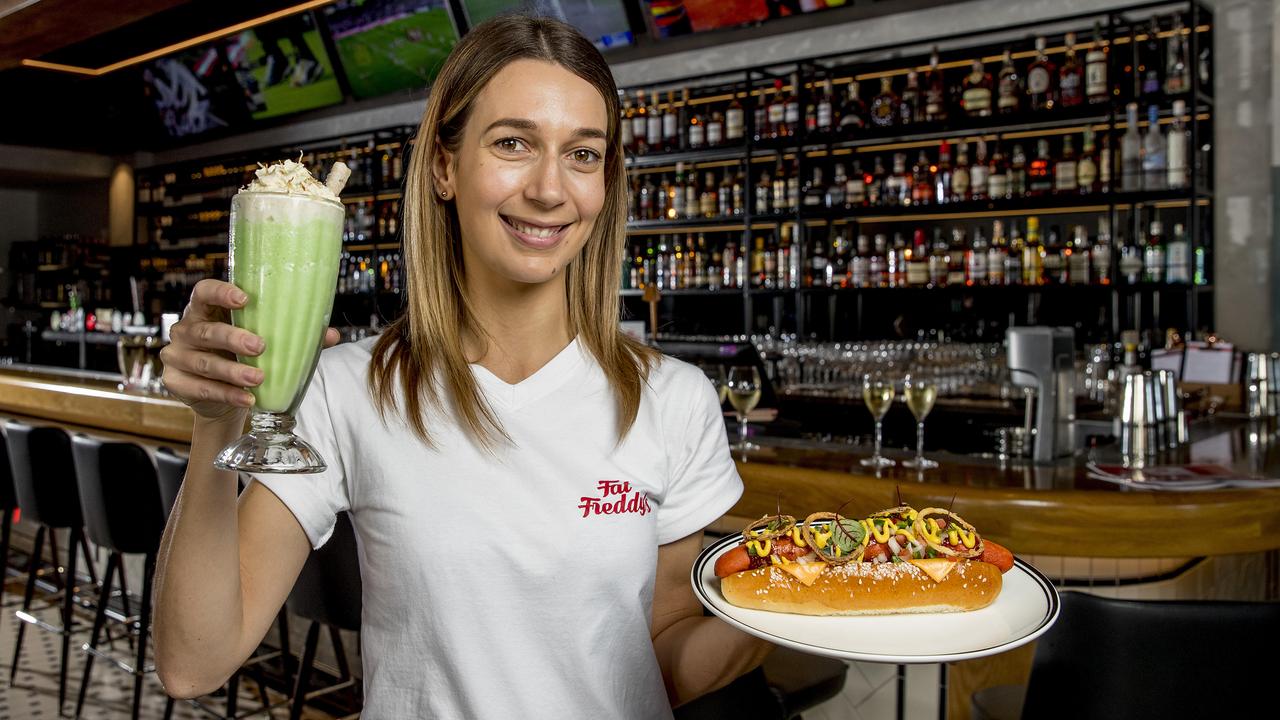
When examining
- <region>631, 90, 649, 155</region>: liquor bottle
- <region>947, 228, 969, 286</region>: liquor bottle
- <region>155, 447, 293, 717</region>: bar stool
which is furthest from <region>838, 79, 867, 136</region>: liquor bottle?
<region>155, 447, 293, 717</region>: bar stool

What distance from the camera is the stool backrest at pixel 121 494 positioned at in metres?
2.87

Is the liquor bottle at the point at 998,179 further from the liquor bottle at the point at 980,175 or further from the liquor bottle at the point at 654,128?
the liquor bottle at the point at 654,128

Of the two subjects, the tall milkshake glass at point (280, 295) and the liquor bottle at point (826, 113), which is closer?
the tall milkshake glass at point (280, 295)

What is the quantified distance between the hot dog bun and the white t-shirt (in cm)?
17

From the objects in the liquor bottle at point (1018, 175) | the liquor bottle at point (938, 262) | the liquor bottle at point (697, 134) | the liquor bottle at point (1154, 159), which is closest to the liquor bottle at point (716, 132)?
the liquor bottle at point (697, 134)

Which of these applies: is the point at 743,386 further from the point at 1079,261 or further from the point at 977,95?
the point at 977,95

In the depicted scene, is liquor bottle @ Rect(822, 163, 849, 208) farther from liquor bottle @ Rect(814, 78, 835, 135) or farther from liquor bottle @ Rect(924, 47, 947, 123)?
liquor bottle @ Rect(924, 47, 947, 123)

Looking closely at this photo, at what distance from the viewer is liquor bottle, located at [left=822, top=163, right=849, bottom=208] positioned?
5.33 meters

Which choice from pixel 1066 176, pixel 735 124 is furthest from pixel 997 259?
pixel 735 124

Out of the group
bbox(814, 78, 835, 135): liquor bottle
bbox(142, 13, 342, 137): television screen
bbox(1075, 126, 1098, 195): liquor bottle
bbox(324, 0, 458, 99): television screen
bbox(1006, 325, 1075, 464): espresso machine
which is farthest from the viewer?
bbox(142, 13, 342, 137): television screen

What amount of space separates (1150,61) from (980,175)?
891 millimetres

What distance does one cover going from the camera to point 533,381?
1271 millimetres

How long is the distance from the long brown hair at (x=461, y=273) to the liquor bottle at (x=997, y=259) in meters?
3.91

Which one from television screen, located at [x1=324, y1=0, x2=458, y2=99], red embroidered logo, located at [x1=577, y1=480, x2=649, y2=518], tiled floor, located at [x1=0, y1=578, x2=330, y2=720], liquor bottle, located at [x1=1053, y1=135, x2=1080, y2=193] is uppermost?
television screen, located at [x1=324, y1=0, x2=458, y2=99]
